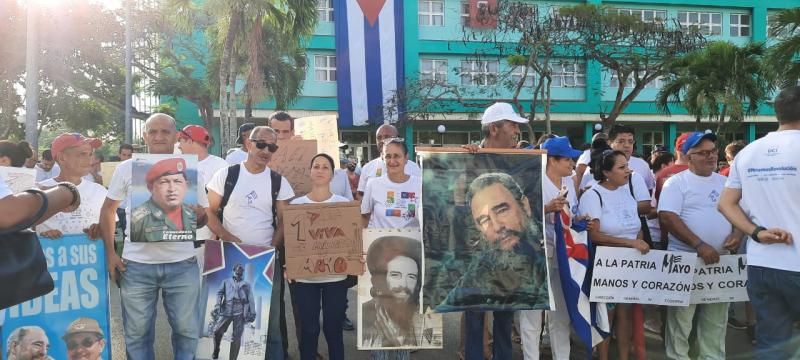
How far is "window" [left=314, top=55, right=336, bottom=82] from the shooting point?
30.4 meters

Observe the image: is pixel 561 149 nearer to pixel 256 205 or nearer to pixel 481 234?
pixel 481 234

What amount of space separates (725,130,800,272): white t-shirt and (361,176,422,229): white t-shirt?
2257 millimetres

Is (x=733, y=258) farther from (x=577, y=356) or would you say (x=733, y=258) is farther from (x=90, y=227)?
(x=90, y=227)

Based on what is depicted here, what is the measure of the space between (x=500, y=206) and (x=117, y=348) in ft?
12.5

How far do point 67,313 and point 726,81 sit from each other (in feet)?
64.8

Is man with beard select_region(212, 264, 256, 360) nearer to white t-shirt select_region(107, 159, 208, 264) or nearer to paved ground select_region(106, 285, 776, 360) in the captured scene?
white t-shirt select_region(107, 159, 208, 264)

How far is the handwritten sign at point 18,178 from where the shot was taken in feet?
15.0

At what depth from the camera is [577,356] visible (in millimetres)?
5500

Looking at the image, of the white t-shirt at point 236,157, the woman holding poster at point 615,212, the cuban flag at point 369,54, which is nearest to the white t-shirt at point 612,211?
the woman holding poster at point 615,212

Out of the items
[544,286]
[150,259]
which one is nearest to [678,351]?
[544,286]

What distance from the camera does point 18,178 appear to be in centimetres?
462

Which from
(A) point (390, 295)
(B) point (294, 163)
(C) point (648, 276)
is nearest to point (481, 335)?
(A) point (390, 295)

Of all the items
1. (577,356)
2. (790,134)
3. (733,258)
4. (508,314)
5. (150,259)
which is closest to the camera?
(790,134)

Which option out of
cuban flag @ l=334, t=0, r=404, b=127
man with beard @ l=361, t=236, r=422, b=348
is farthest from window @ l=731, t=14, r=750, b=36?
man with beard @ l=361, t=236, r=422, b=348
